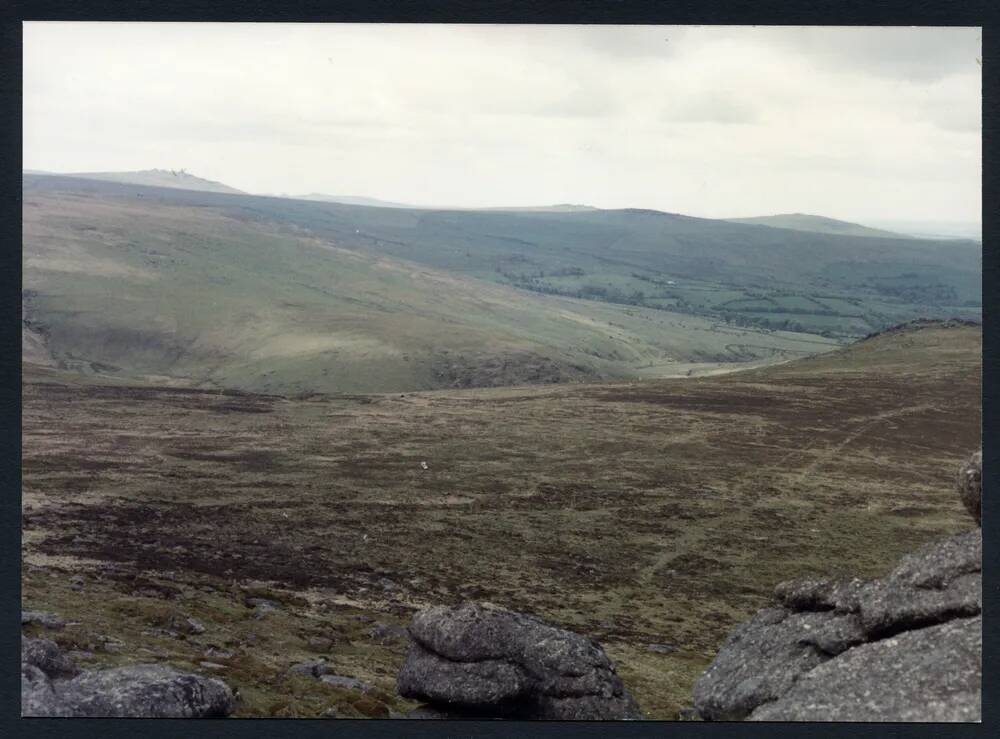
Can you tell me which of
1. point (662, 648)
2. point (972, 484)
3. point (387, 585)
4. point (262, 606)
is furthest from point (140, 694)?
point (387, 585)

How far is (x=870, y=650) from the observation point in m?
19.4

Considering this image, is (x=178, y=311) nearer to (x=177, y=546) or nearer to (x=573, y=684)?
(x=177, y=546)

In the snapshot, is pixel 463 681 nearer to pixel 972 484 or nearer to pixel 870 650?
pixel 870 650

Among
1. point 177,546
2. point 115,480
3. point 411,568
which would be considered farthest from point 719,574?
point 115,480

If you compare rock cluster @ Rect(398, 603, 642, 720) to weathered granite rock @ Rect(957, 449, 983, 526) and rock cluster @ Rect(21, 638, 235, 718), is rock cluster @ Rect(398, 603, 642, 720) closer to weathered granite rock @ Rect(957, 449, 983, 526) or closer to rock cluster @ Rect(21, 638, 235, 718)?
rock cluster @ Rect(21, 638, 235, 718)

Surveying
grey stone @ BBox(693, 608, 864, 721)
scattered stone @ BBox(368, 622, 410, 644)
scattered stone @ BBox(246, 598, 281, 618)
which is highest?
grey stone @ BBox(693, 608, 864, 721)

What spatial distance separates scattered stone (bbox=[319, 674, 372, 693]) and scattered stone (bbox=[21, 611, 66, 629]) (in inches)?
332

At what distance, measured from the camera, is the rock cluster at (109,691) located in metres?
19.4

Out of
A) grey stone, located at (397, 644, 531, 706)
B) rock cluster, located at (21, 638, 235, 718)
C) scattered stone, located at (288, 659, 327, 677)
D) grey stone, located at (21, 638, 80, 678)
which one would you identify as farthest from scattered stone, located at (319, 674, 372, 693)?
grey stone, located at (21, 638, 80, 678)

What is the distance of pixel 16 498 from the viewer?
751 inches

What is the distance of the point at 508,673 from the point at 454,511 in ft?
146

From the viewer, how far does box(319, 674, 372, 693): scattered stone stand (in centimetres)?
2778

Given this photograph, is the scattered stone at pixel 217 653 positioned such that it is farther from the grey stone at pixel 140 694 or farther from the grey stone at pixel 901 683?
the grey stone at pixel 901 683

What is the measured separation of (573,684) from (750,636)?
4.77m
